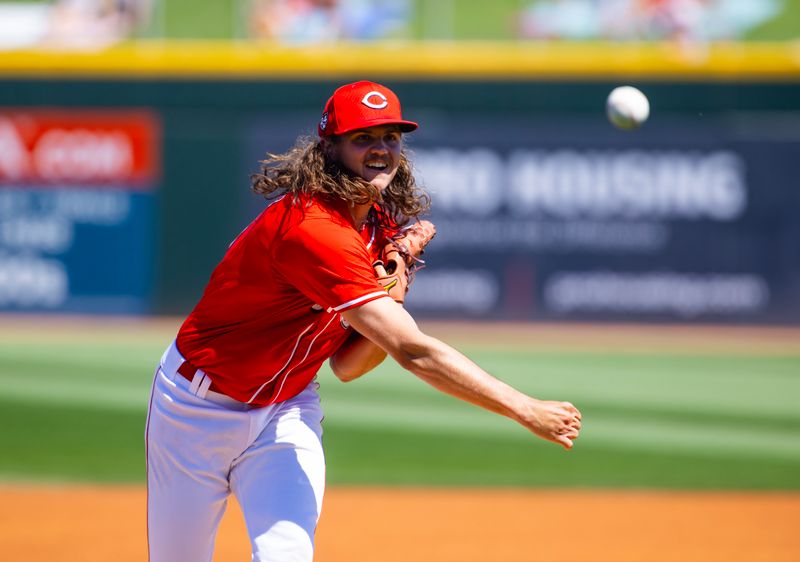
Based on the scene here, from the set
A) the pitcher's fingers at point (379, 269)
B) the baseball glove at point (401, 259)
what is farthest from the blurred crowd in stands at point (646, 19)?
the pitcher's fingers at point (379, 269)

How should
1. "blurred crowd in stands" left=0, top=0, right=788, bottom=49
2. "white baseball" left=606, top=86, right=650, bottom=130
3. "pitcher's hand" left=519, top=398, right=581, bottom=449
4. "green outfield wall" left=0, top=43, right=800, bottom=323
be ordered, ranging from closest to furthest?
1. "pitcher's hand" left=519, top=398, right=581, bottom=449
2. "white baseball" left=606, top=86, right=650, bottom=130
3. "green outfield wall" left=0, top=43, right=800, bottom=323
4. "blurred crowd in stands" left=0, top=0, right=788, bottom=49

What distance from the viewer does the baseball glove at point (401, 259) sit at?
3.42m

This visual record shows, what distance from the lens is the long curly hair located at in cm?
319

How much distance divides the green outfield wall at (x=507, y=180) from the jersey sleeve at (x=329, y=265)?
39.6ft

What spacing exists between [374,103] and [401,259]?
0.57 m

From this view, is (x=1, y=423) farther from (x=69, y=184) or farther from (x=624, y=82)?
(x=624, y=82)

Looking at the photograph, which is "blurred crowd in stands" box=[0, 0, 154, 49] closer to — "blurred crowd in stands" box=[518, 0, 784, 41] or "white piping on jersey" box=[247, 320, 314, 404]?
"blurred crowd in stands" box=[518, 0, 784, 41]

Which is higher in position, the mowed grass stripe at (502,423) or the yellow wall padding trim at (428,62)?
the yellow wall padding trim at (428,62)

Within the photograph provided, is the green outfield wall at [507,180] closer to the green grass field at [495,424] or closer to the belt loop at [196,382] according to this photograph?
the green grass field at [495,424]

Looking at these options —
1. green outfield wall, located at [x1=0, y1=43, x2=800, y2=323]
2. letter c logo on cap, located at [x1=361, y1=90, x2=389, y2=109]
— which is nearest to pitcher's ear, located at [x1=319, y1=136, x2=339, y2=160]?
letter c logo on cap, located at [x1=361, y1=90, x2=389, y2=109]

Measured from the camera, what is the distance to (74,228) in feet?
51.3

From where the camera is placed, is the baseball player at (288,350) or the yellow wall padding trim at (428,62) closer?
the baseball player at (288,350)

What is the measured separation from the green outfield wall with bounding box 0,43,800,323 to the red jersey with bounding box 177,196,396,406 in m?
11.8

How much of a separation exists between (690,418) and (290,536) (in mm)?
6714
